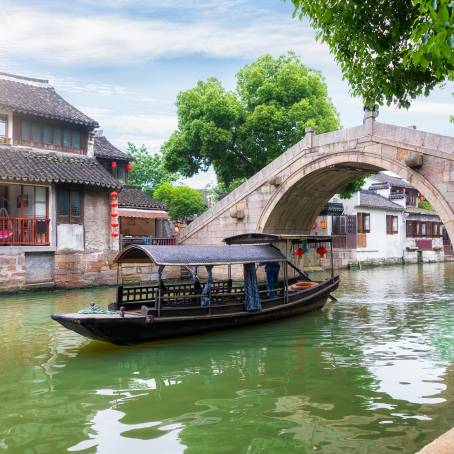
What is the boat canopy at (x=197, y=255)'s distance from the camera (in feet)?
31.6

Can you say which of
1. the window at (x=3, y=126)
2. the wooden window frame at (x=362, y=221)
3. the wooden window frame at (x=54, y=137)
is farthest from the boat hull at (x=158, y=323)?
the wooden window frame at (x=362, y=221)

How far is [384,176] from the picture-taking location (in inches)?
1443

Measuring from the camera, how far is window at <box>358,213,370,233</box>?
2977 centimetres

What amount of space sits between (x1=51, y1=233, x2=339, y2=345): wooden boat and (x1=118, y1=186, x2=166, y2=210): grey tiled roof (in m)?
10.9

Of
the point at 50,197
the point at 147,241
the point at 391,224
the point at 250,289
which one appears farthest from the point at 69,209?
the point at 391,224

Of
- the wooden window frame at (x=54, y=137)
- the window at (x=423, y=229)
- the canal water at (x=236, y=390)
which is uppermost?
the wooden window frame at (x=54, y=137)

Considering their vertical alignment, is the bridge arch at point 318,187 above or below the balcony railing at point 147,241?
above

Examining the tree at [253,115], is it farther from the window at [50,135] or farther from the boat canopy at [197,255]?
the boat canopy at [197,255]

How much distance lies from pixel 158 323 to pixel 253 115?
1454 cm

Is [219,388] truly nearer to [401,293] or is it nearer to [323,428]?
[323,428]

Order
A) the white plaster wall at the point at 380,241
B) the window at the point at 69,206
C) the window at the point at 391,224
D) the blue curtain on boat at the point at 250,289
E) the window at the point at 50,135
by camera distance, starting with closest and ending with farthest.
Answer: the blue curtain on boat at the point at 250,289 < the window at the point at 69,206 < the window at the point at 50,135 < the white plaster wall at the point at 380,241 < the window at the point at 391,224

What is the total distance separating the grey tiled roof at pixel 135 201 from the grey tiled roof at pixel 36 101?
14.3 ft

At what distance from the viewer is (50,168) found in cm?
1723

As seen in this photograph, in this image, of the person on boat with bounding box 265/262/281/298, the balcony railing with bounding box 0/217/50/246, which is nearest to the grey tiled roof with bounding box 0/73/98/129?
the balcony railing with bounding box 0/217/50/246
